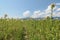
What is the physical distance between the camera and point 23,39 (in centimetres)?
1107

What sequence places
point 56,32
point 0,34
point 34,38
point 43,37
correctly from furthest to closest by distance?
point 0,34
point 34,38
point 43,37
point 56,32

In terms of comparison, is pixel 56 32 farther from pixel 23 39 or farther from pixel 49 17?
pixel 23 39

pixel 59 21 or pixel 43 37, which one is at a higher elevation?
pixel 59 21

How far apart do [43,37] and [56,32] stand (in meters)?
1.15

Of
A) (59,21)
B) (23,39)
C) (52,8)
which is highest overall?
(52,8)

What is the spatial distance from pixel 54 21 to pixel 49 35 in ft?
4.46

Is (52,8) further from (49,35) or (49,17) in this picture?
(49,35)

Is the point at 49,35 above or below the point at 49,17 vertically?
below

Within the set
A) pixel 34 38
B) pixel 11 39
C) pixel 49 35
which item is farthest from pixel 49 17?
pixel 11 39

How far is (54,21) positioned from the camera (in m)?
8.63

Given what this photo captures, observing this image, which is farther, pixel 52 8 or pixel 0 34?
pixel 0 34

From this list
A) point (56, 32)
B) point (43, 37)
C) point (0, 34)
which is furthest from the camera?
point (0, 34)

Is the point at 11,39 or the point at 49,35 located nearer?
the point at 49,35

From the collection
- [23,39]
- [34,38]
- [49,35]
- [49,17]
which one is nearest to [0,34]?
[23,39]
